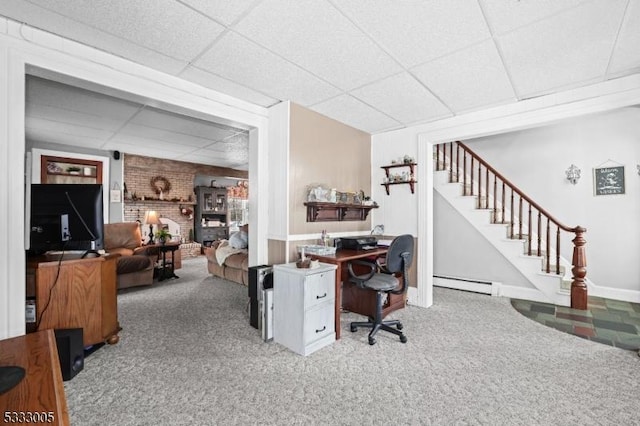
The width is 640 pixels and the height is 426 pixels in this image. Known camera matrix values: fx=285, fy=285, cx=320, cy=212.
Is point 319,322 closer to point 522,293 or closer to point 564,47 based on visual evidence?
point 564,47

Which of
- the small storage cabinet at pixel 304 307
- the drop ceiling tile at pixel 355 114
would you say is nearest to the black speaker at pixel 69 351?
the small storage cabinet at pixel 304 307

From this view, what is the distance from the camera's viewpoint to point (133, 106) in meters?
3.64

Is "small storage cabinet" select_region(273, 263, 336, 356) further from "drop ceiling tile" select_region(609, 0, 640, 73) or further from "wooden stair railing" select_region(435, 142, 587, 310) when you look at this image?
"wooden stair railing" select_region(435, 142, 587, 310)

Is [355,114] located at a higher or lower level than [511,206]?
higher

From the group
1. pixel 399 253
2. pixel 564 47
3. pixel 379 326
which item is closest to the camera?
pixel 564 47

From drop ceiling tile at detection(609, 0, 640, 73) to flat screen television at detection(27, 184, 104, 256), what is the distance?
4.14 meters

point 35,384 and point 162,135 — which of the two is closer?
point 35,384

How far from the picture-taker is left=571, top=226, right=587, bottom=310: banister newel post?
367 cm

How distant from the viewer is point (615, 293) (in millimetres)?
4129

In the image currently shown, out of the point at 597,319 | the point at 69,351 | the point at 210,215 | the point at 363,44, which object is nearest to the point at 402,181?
the point at 363,44

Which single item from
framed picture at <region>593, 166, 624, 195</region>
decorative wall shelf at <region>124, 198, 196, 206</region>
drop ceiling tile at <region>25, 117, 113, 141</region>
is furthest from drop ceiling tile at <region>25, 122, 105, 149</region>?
framed picture at <region>593, 166, 624, 195</region>

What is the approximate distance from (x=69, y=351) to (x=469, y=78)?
4054 millimetres

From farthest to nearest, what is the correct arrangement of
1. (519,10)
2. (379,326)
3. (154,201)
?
(154,201)
(379,326)
(519,10)

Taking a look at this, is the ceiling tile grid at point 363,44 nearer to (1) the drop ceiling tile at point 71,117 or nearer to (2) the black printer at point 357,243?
(1) the drop ceiling tile at point 71,117
